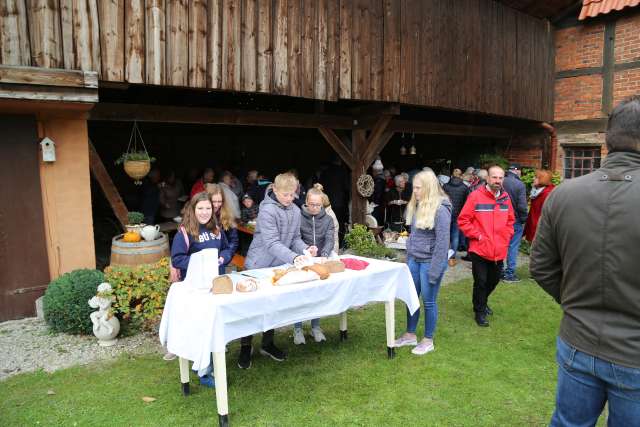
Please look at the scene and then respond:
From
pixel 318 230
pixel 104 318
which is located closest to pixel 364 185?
pixel 318 230

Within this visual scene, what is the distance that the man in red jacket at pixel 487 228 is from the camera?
17.9 feet

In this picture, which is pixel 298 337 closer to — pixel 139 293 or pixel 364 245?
pixel 139 293

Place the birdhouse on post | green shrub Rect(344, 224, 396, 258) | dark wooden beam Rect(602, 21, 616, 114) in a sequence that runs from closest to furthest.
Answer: the birdhouse on post < green shrub Rect(344, 224, 396, 258) < dark wooden beam Rect(602, 21, 616, 114)

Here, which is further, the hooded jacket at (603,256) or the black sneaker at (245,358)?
the black sneaker at (245,358)

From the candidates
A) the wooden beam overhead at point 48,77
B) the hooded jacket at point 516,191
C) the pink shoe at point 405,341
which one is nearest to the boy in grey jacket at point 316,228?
the pink shoe at point 405,341

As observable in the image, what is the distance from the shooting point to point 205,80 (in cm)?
605

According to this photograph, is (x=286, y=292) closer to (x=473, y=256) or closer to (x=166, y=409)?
(x=166, y=409)

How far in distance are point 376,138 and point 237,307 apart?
6317 millimetres

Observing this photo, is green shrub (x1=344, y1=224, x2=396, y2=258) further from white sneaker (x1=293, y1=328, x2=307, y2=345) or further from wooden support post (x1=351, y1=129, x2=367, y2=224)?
white sneaker (x1=293, y1=328, x2=307, y2=345)

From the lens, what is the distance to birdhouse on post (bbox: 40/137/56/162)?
5.55m

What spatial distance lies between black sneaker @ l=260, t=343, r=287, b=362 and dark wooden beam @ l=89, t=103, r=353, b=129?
3.80m

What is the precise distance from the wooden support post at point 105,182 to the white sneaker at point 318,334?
307 cm

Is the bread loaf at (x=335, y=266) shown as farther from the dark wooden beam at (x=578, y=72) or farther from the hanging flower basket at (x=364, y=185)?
the dark wooden beam at (x=578, y=72)

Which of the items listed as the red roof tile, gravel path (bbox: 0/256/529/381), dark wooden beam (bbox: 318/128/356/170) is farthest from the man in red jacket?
the red roof tile
